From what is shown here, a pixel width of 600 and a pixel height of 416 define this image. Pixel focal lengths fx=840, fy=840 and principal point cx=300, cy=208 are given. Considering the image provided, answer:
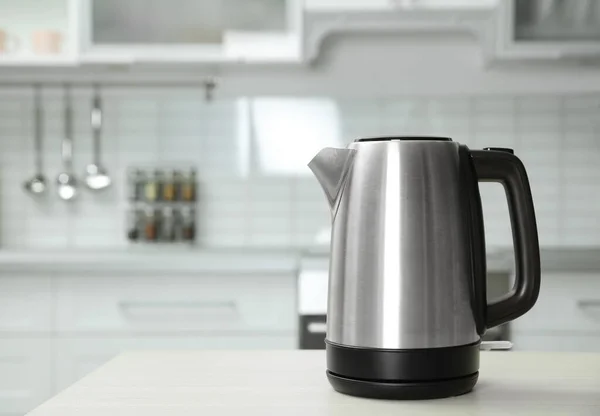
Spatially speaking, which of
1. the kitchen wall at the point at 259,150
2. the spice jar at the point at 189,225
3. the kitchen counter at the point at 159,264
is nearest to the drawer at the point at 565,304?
the kitchen wall at the point at 259,150

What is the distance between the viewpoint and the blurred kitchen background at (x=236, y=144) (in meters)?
2.40

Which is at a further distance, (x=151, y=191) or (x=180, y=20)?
(x=151, y=191)

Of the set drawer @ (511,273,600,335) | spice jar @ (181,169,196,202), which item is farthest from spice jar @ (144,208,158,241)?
drawer @ (511,273,600,335)

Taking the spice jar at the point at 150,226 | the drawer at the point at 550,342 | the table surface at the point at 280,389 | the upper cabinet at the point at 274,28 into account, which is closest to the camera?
the table surface at the point at 280,389

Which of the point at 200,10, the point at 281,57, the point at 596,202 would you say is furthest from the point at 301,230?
the point at 596,202

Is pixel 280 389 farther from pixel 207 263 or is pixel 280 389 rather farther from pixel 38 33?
pixel 38 33

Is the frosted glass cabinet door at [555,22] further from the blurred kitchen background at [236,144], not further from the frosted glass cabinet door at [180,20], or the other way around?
the frosted glass cabinet door at [180,20]

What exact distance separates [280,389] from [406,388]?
0.37 ft

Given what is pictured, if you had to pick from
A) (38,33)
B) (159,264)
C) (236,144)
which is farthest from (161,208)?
(38,33)

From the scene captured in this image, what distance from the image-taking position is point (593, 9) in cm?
276

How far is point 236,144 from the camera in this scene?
3.00 meters

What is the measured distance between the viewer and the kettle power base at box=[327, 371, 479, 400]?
0.72 metres

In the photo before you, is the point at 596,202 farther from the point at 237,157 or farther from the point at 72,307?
the point at 72,307

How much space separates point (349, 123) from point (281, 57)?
0.43 metres
